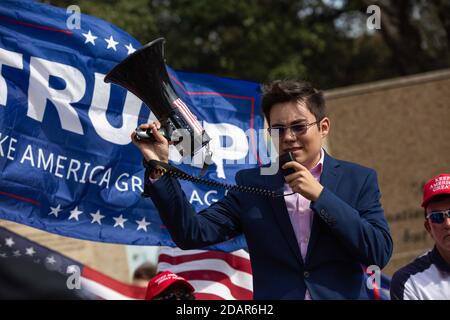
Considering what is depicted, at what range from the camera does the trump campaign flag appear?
15.7 ft

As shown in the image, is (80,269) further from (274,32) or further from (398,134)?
(274,32)

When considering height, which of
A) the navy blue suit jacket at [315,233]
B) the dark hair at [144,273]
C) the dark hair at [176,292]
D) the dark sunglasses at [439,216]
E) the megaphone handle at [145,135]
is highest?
the dark hair at [144,273]

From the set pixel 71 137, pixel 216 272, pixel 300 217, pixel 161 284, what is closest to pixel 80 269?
pixel 216 272

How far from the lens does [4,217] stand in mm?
4594

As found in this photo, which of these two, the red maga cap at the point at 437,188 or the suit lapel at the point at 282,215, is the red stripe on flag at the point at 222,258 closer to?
the red maga cap at the point at 437,188

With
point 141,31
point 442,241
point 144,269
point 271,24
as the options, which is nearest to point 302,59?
point 271,24

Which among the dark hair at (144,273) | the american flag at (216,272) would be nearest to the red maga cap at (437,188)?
the american flag at (216,272)

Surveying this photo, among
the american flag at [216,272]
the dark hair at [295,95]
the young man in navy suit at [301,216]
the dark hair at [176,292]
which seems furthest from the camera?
the american flag at [216,272]

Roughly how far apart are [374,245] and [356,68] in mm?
18891

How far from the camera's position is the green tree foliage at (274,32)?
16453 millimetres

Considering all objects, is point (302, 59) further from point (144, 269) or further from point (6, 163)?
point (6, 163)

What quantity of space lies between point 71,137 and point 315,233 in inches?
88.2

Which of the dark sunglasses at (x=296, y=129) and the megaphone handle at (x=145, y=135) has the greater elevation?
the dark sunglasses at (x=296, y=129)

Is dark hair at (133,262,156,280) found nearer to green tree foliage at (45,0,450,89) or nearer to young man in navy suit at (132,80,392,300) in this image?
young man in navy suit at (132,80,392,300)
